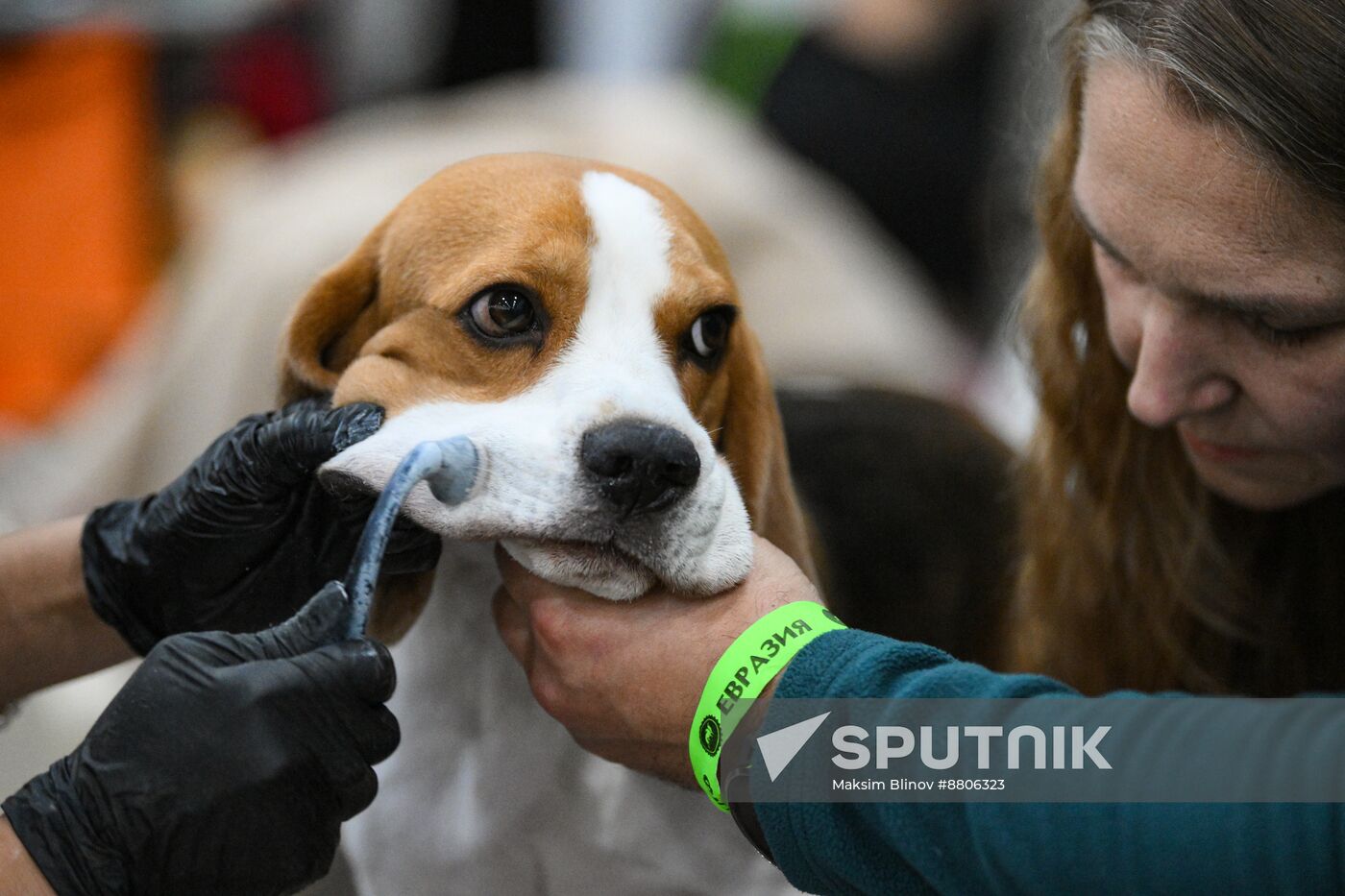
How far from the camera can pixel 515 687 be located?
158 centimetres

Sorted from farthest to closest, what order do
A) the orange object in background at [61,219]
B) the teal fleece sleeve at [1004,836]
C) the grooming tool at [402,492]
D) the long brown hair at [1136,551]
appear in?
the orange object in background at [61,219], the long brown hair at [1136,551], the grooming tool at [402,492], the teal fleece sleeve at [1004,836]

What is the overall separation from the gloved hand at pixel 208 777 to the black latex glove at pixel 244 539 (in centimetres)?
22

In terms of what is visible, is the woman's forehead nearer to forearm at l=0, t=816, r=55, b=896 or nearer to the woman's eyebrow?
the woman's eyebrow

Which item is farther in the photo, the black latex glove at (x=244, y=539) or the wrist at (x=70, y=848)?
the black latex glove at (x=244, y=539)

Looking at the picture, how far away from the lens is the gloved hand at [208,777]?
1154mm

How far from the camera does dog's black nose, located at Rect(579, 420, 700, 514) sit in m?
1.27

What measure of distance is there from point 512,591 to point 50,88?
306cm

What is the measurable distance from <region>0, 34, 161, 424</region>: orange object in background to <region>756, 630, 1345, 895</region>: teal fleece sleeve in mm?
3000

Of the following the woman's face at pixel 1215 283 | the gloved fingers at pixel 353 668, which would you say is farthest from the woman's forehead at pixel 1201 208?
the gloved fingers at pixel 353 668

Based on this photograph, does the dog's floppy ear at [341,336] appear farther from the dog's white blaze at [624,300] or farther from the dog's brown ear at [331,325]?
the dog's white blaze at [624,300]

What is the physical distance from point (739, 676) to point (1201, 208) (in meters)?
0.68

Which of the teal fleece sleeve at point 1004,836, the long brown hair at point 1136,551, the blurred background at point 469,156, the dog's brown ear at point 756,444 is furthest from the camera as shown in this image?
the blurred background at point 469,156

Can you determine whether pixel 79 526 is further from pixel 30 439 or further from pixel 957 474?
pixel 30 439

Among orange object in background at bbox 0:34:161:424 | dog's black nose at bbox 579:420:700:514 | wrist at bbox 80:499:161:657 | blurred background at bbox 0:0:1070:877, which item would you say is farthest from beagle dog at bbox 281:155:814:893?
orange object in background at bbox 0:34:161:424
